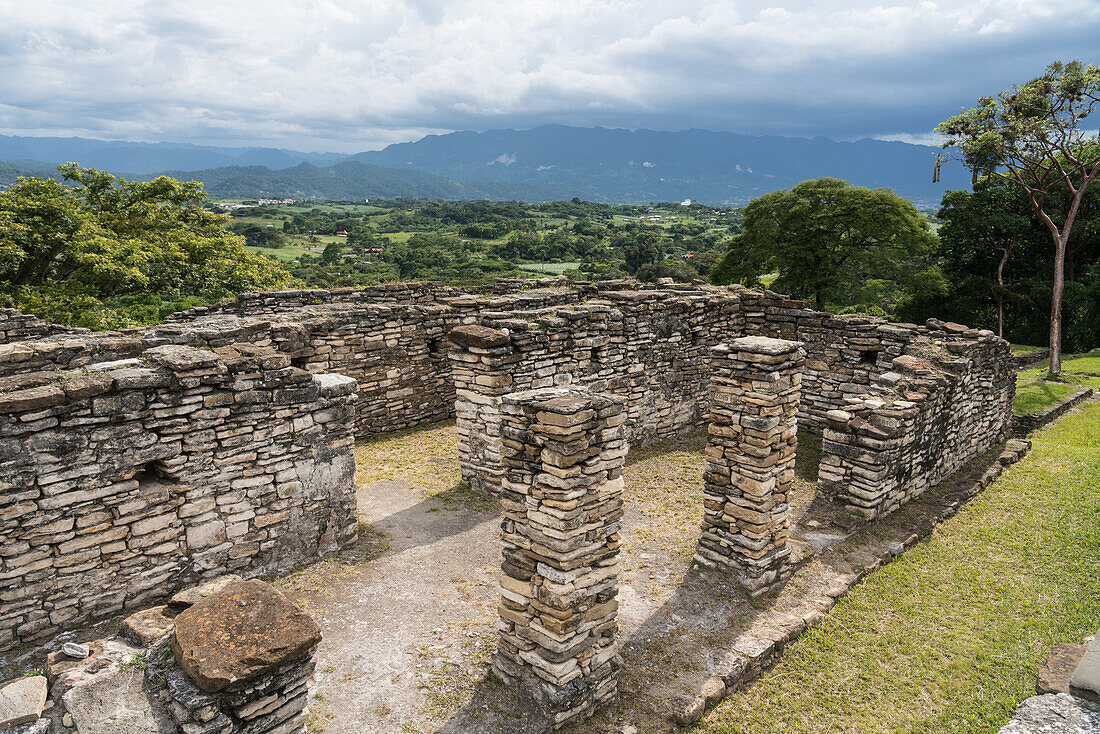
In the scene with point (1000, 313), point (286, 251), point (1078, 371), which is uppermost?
point (286, 251)

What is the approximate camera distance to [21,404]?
5.86 m

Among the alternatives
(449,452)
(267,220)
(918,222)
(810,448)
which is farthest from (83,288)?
(267,220)

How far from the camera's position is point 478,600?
7566 mm

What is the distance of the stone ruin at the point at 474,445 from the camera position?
19.1ft

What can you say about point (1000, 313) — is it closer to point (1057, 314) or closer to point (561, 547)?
point (1057, 314)

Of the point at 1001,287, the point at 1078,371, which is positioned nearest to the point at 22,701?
the point at 1078,371

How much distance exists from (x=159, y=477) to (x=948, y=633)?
33.9 ft

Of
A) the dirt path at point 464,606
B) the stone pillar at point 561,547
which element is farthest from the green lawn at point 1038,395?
the stone pillar at point 561,547

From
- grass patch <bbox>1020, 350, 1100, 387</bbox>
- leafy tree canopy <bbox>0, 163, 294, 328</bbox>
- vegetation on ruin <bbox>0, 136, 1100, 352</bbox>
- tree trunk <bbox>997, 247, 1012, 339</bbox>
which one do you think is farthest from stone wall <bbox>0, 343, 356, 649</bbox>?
tree trunk <bbox>997, 247, 1012, 339</bbox>

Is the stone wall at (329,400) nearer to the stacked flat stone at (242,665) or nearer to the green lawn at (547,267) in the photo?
the stacked flat stone at (242,665)

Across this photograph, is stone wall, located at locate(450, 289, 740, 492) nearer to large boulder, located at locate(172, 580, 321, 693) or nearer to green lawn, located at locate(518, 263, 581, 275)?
large boulder, located at locate(172, 580, 321, 693)

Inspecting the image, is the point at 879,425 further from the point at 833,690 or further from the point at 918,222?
the point at 918,222

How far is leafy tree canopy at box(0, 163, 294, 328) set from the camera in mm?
18188

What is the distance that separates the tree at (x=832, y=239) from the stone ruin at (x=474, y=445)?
19199mm
